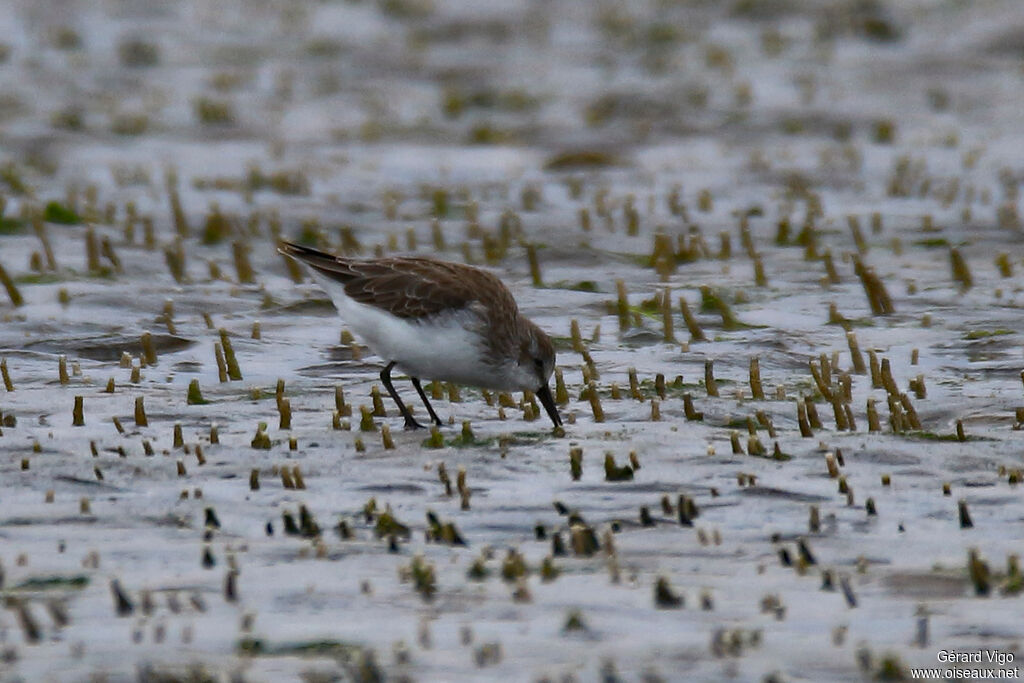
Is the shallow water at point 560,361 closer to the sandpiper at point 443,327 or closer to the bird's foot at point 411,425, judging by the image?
the bird's foot at point 411,425

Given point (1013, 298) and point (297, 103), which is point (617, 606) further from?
point (297, 103)

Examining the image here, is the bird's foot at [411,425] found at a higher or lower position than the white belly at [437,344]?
lower

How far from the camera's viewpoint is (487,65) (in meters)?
30.3

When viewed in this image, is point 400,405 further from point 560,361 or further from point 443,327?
point 560,361

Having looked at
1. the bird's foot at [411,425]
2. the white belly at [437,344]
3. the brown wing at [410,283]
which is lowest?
the bird's foot at [411,425]

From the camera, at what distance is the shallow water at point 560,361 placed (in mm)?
6641

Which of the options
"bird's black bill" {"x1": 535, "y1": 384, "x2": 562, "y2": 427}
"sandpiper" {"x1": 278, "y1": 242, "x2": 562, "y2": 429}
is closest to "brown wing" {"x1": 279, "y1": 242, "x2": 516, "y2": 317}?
"sandpiper" {"x1": 278, "y1": 242, "x2": 562, "y2": 429}

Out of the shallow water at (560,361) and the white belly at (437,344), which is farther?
the white belly at (437,344)

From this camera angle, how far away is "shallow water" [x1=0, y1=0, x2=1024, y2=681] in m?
6.64

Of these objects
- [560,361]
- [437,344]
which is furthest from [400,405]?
[560,361]

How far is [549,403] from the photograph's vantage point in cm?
1025

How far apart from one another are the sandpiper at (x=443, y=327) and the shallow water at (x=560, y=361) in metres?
0.34

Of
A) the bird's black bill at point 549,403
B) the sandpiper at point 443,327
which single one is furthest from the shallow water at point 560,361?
the sandpiper at point 443,327

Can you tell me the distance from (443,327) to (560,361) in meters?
2.33
